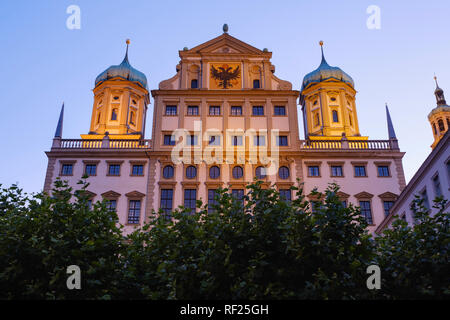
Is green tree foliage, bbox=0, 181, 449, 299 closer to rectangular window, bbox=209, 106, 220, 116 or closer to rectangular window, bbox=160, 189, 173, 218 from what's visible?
rectangular window, bbox=160, 189, 173, 218

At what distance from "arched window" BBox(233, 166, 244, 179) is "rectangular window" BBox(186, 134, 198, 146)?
4373mm

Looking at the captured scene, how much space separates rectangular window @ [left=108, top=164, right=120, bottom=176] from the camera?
4060 centimetres

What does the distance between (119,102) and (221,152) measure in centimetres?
1835

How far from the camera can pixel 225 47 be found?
47.6m

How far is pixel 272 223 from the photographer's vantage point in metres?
15.7

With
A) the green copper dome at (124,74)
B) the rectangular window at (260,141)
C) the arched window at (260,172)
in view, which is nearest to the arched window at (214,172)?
the arched window at (260,172)

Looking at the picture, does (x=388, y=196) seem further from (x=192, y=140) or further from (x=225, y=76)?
(x=225, y=76)

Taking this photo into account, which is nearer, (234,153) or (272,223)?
(272,223)

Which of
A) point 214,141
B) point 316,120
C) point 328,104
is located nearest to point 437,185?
point 214,141

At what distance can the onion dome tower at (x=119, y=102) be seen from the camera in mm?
52000
